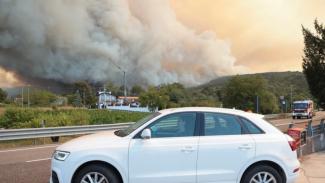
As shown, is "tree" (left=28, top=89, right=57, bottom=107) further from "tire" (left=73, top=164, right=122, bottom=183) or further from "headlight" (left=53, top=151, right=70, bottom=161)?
"tire" (left=73, top=164, right=122, bottom=183)

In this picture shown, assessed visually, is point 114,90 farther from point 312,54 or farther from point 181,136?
point 181,136

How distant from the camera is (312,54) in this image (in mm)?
25984

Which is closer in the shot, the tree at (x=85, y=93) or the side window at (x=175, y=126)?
the side window at (x=175, y=126)

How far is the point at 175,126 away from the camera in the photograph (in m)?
7.13

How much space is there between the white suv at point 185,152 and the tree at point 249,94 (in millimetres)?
98055

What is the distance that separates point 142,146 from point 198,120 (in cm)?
102

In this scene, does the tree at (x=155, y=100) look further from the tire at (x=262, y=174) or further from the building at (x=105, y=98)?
the tire at (x=262, y=174)

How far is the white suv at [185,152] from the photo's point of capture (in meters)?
6.72

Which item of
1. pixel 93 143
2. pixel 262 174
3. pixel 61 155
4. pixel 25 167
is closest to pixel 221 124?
pixel 262 174

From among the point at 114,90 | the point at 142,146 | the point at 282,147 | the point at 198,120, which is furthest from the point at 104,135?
the point at 114,90

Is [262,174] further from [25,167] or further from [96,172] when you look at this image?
[25,167]

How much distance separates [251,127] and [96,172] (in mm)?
2565

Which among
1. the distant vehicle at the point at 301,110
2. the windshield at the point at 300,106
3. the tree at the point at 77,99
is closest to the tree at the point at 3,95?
the tree at the point at 77,99

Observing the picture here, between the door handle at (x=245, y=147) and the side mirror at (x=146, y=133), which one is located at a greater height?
the side mirror at (x=146, y=133)
